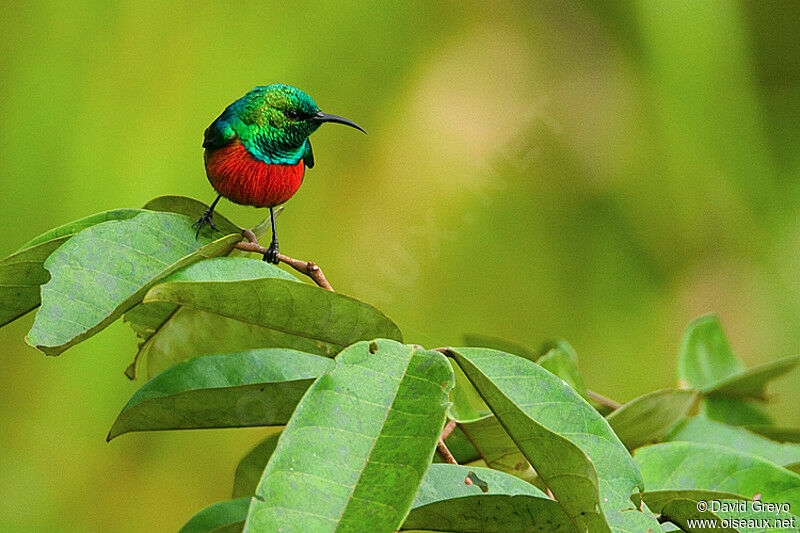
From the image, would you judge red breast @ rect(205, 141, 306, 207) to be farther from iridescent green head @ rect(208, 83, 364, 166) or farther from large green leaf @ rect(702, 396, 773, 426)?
large green leaf @ rect(702, 396, 773, 426)

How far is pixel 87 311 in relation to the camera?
37cm

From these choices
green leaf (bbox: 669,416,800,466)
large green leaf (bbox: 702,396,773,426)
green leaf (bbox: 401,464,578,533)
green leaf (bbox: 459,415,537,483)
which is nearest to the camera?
green leaf (bbox: 401,464,578,533)

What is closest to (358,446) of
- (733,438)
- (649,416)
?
(649,416)

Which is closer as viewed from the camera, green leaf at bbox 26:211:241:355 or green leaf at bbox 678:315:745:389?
green leaf at bbox 26:211:241:355

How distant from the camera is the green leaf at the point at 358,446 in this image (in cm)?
29

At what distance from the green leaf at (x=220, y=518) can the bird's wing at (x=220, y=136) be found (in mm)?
227

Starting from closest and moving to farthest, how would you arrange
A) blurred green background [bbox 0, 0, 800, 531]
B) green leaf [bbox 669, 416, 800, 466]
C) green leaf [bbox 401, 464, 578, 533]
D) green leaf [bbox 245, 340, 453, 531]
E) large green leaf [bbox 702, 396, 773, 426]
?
1. green leaf [bbox 245, 340, 453, 531]
2. green leaf [bbox 401, 464, 578, 533]
3. green leaf [bbox 669, 416, 800, 466]
4. large green leaf [bbox 702, 396, 773, 426]
5. blurred green background [bbox 0, 0, 800, 531]

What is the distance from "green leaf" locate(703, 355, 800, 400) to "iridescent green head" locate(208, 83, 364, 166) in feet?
1.66

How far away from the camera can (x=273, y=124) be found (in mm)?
494

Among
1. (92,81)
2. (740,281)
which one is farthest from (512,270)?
(92,81)

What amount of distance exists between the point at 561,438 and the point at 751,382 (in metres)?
0.54

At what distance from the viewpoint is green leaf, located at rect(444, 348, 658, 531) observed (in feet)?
1.07

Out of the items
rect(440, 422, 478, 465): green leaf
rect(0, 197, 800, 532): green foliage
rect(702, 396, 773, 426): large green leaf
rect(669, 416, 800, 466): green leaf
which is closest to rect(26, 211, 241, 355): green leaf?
rect(0, 197, 800, 532): green foliage

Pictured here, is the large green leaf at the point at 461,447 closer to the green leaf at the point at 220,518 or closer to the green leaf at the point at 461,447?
the green leaf at the point at 461,447
